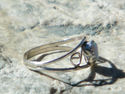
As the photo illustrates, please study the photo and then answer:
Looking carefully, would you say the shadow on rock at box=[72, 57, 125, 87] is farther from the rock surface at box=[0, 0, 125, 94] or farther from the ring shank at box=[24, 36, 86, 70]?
the ring shank at box=[24, 36, 86, 70]

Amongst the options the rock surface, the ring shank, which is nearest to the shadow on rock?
the rock surface

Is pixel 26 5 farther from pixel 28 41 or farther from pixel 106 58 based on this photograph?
pixel 106 58

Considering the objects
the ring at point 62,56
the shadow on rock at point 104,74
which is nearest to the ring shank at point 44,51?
the ring at point 62,56

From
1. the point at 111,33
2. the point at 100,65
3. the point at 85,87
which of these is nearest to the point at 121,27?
the point at 111,33

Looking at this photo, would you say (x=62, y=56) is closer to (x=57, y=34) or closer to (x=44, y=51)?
(x=44, y=51)

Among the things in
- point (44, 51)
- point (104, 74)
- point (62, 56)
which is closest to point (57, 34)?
point (44, 51)

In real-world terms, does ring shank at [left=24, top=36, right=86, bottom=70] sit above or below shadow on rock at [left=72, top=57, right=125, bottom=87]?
below

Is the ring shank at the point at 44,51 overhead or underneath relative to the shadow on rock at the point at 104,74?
underneath

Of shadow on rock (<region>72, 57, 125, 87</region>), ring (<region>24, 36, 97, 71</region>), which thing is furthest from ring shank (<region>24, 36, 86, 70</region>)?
shadow on rock (<region>72, 57, 125, 87</region>)

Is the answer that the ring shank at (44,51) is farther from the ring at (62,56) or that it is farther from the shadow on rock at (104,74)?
the shadow on rock at (104,74)
